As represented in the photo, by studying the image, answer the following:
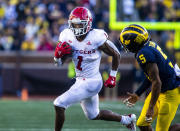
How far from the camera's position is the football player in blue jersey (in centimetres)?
451

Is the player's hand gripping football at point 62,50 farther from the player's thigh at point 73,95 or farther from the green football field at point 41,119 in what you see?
the green football field at point 41,119

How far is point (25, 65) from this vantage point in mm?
13047

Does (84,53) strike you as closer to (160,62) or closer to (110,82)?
(110,82)

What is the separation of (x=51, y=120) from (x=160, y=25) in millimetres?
4103

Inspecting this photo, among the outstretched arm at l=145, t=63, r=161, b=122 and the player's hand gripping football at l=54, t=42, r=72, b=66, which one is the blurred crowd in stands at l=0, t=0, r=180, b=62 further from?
the outstretched arm at l=145, t=63, r=161, b=122

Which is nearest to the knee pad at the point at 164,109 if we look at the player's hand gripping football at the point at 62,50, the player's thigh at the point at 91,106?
the player's thigh at the point at 91,106

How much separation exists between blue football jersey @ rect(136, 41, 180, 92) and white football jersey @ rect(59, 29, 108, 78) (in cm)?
83

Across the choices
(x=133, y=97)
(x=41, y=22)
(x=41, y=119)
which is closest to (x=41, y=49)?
(x=41, y=22)

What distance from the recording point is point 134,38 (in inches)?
183

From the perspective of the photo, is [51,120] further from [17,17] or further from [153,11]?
[17,17]

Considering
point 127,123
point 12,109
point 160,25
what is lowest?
point 12,109

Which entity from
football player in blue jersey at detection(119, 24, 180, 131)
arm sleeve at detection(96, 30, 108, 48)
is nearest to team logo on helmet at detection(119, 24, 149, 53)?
football player in blue jersey at detection(119, 24, 180, 131)

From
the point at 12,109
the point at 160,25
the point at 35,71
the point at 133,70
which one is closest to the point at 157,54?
the point at 12,109

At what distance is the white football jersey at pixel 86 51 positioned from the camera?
535 cm
